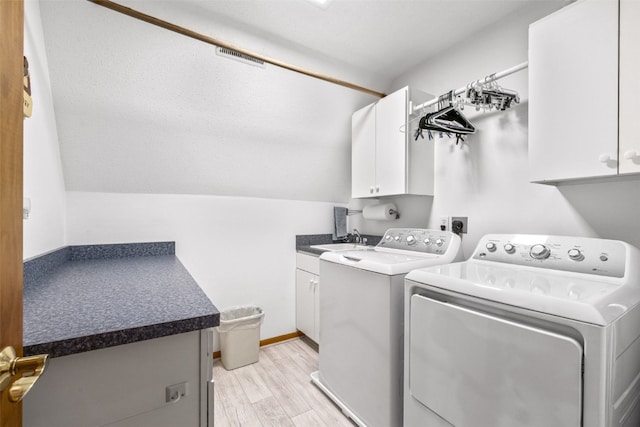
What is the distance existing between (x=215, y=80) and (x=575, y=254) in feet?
7.82

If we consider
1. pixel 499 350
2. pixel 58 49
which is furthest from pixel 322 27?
→ pixel 499 350

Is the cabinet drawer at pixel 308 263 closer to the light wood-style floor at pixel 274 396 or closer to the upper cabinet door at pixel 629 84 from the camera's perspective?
the light wood-style floor at pixel 274 396

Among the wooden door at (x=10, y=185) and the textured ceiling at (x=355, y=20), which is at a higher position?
the textured ceiling at (x=355, y=20)

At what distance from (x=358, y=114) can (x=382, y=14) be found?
893mm

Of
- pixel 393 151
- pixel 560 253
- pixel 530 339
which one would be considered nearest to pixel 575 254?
pixel 560 253

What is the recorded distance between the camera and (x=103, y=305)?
0.96m

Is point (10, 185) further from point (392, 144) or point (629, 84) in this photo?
point (392, 144)

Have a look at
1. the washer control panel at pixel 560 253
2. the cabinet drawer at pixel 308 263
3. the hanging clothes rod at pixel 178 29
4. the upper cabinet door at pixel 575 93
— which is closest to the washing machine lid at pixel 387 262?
the washer control panel at pixel 560 253

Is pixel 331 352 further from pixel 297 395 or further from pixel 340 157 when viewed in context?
pixel 340 157

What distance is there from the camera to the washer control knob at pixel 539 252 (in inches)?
54.5

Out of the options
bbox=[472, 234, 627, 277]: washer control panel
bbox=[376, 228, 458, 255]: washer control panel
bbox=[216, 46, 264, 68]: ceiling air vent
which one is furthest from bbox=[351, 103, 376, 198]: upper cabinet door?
bbox=[472, 234, 627, 277]: washer control panel

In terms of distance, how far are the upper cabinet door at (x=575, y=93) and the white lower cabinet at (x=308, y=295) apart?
180cm

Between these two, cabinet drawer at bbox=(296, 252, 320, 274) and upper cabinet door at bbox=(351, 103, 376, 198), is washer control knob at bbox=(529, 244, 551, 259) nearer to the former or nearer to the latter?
upper cabinet door at bbox=(351, 103, 376, 198)

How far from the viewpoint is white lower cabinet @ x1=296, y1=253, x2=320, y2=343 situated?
2537 mm
